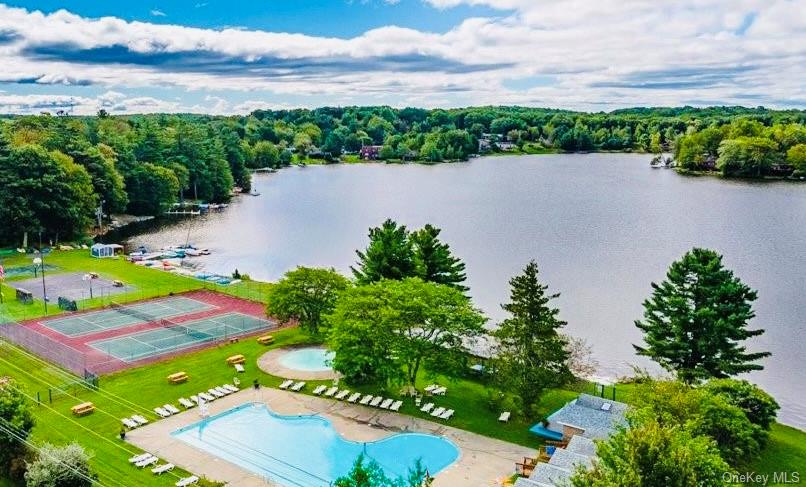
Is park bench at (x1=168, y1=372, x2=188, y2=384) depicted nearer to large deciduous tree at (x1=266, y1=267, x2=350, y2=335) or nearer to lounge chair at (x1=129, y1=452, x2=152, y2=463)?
large deciduous tree at (x1=266, y1=267, x2=350, y2=335)

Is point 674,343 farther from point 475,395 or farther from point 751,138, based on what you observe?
point 751,138

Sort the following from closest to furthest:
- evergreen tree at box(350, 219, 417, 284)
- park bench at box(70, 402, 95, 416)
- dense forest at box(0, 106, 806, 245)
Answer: park bench at box(70, 402, 95, 416) → evergreen tree at box(350, 219, 417, 284) → dense forest at box(0, 106, 806, 245)

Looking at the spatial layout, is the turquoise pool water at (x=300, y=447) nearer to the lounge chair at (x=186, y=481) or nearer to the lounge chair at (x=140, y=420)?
the lounge chair at (x=140, y=420)

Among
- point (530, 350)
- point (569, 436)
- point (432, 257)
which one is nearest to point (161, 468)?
point (530, 350)

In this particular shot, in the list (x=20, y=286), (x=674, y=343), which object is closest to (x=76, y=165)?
(x=20, y=286)

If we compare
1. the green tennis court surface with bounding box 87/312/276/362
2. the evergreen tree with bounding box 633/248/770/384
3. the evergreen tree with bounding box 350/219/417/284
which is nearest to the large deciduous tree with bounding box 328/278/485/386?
the evergreen tree with bounding box 350/219/417/284

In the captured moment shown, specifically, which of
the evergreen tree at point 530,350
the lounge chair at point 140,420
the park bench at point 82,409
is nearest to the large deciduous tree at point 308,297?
the lounge chair at point 140,420

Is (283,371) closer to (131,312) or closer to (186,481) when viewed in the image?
(186,481)

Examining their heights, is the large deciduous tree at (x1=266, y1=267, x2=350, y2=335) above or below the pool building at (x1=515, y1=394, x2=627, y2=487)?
above
